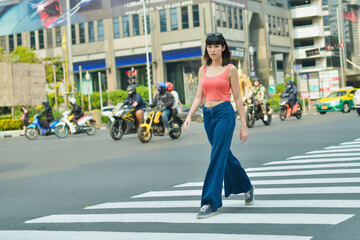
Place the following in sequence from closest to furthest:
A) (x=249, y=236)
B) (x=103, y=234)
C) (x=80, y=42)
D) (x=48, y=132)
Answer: (x=249, y=236) → (x=103, y=234) → (x=48, y=132) → (x=80, y=42)

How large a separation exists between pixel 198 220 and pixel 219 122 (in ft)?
3.13

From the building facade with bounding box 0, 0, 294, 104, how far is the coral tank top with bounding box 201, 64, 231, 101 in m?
53.8

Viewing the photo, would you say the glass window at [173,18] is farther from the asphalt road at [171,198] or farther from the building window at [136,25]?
the asphalt road at [171,198]

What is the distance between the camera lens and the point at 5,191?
897 cm

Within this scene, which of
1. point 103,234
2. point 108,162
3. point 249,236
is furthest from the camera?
point 108,162

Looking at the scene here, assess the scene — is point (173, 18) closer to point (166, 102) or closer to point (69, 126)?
point (69, 126)

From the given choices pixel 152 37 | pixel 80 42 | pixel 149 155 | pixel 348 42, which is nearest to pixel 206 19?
pixel 152 37

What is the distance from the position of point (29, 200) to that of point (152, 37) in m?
57.6

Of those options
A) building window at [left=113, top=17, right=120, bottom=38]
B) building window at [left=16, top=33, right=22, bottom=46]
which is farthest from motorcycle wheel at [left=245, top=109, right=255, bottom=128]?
building window at [left=16, top=33, right=22, bottom=46]

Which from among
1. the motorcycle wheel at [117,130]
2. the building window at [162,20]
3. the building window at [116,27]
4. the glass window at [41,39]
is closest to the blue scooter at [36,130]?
the motorcycle wheel at [117,130]

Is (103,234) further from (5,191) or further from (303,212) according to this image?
(5,191)

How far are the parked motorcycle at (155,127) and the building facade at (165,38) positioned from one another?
4037 centimetres

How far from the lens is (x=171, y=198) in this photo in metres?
7.22

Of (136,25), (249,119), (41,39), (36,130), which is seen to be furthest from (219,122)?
(41,39)
